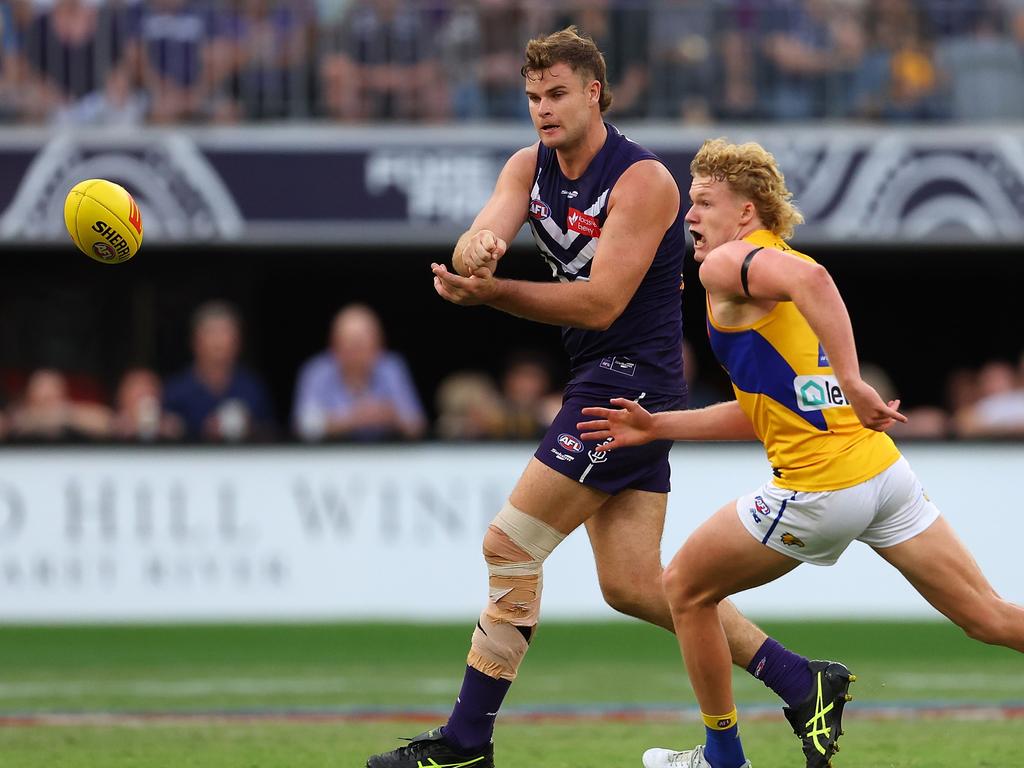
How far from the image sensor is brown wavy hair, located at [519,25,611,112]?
256 inches

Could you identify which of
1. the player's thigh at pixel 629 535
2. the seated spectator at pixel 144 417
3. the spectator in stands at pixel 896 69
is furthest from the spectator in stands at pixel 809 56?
the player's thigh at pixel 629 535

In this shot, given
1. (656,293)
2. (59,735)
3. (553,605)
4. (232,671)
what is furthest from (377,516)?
(656,293)

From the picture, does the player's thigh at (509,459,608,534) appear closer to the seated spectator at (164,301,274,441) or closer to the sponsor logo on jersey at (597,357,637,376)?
the sponsor logo on jersey at (597,357,637,376)

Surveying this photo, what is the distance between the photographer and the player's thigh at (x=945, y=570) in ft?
19.4

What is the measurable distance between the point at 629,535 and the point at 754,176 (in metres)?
1.44

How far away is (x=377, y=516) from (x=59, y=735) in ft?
17.0

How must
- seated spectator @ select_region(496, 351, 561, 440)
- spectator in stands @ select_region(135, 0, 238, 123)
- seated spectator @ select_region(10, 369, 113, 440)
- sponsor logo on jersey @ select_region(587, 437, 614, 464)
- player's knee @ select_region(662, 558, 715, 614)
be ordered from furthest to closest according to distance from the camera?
spectator in stands @ select_region(135, 0, 238, 123)
seated spectator @ select_region(496, 351, 561, 440)
seated spectator @ select_region(10, 369, 113, 440)
sponsor logo on jersey @ select_region(587, 437, 614, 464)
player's knee @ select_region(662, 558, 715, 614)

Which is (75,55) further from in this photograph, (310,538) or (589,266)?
(589,266)

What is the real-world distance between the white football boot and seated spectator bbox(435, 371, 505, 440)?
686 centimetres

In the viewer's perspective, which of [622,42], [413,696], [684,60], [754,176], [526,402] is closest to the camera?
[754,176]

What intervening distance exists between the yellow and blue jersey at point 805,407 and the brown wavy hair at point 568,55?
3.56 ft

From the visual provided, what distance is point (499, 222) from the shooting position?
663 cm

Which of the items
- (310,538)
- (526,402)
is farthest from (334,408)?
(526,402)

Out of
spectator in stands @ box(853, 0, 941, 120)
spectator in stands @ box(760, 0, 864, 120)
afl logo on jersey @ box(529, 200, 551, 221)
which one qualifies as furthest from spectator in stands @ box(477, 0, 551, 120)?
afl logo on jersey @ box(529, 200, 551, 221)
